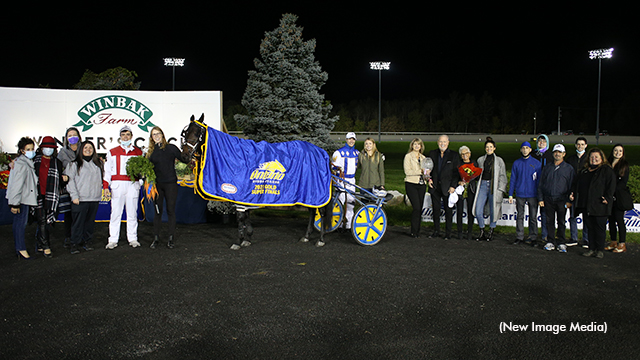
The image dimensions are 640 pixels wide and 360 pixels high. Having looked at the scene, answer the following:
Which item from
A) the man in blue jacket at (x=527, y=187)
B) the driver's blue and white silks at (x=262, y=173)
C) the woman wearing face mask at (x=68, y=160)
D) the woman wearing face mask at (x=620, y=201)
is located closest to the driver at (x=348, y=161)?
the driver's blue and white silks at (x=262, y=173)

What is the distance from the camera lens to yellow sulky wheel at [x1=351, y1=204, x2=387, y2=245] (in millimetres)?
7492

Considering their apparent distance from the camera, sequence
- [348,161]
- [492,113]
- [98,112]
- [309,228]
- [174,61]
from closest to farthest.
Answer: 1. [309,228]
2. [348,161]
3. [98,112]
4. [174,61]
5. [492,113]

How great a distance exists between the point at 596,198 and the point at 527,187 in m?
1.13

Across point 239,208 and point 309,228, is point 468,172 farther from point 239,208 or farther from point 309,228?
point 239,208

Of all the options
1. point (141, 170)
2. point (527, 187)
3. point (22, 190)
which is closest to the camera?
point (22, 190)

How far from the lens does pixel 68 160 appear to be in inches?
281

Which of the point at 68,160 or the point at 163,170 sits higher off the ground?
the point at 68,160

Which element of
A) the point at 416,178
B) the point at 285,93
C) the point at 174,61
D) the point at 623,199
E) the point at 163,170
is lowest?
the point at 623,199

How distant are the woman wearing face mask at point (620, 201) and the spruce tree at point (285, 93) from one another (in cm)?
654

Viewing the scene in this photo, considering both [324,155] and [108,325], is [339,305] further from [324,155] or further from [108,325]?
[324,155]

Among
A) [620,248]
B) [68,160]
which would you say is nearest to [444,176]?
[620,248]

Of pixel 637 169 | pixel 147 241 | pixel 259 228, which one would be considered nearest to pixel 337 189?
pixel 259 228

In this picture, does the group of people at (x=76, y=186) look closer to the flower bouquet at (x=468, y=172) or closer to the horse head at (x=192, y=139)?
the horse head at (x=192, y=139)

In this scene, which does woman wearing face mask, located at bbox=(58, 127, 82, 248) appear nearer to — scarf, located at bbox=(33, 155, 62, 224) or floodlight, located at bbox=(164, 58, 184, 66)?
scarf, located at bbox=(33, 155, 62, 224)
